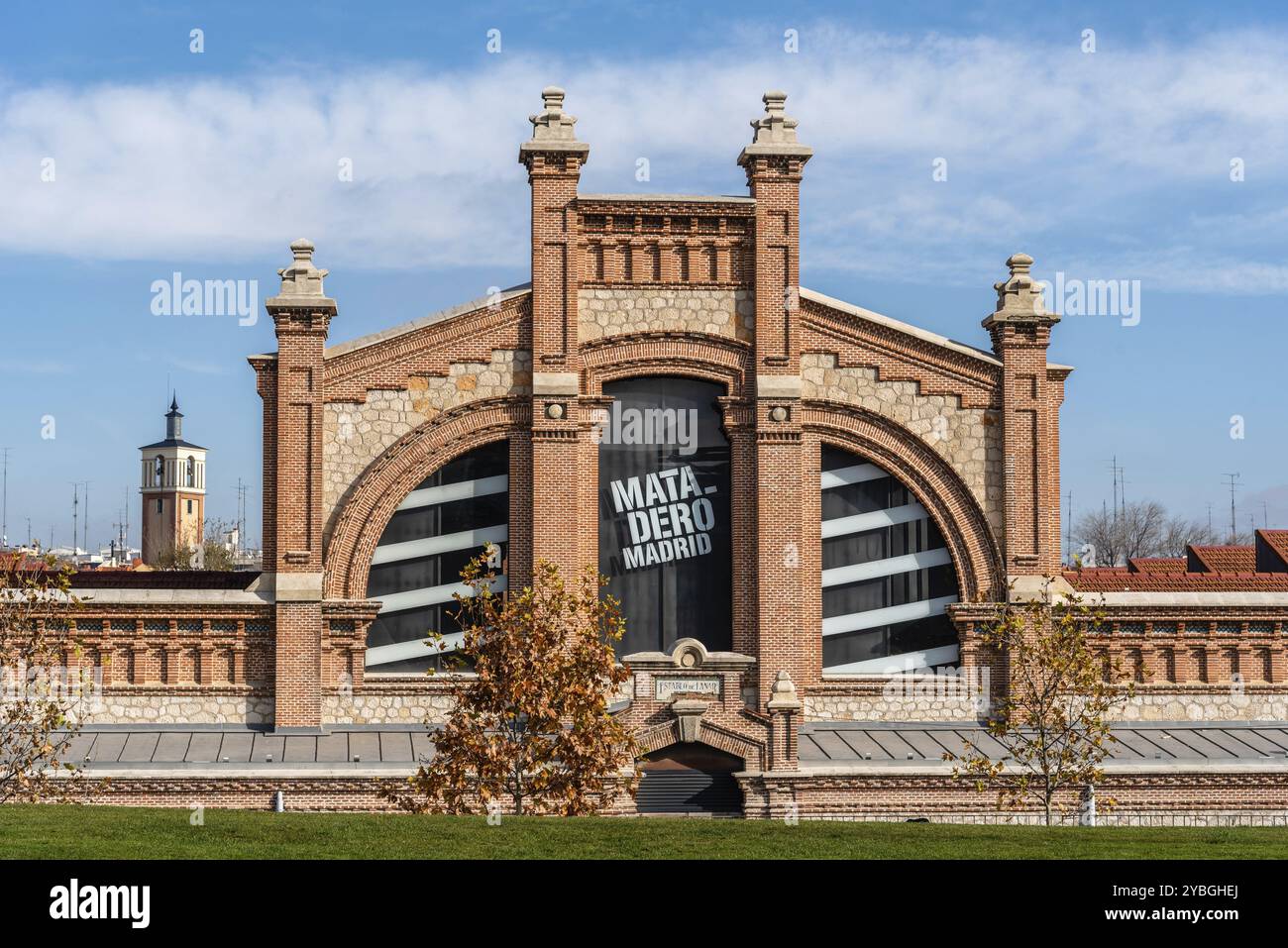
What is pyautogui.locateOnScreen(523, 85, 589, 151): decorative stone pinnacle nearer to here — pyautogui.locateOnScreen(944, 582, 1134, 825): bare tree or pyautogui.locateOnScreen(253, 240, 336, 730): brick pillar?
pyautogui.locateOnScreen(253, 240, 336, 730): brick pillar

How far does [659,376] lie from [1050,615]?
8.39 metres

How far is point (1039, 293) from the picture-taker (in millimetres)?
30344

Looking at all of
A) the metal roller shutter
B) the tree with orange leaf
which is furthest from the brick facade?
the tree with orange leaf

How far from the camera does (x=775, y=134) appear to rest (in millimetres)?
30156

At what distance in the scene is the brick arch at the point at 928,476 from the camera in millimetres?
30078

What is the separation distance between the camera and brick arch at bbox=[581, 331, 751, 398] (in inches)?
1171

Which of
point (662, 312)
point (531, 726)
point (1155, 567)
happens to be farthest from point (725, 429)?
point (1155, 567)

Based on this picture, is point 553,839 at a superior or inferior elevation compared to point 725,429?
inferior

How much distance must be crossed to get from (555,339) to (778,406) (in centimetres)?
436

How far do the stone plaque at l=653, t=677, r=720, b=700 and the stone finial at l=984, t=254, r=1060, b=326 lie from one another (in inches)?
350

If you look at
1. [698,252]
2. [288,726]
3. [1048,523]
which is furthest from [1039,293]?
[288,726]

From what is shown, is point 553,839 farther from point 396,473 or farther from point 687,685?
point 396,473

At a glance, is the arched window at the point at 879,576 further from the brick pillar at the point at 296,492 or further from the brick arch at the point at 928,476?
the brick pillar at the point at 296,492
